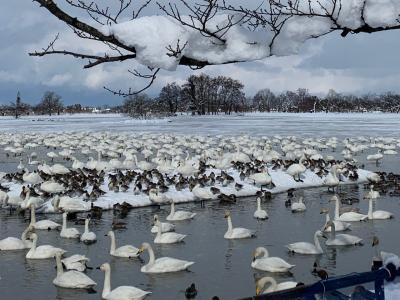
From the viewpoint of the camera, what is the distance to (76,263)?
1082 centimetres

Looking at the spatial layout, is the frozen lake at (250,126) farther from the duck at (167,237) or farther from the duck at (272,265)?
the duck at (272,265)

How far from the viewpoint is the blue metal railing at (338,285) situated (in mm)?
3480

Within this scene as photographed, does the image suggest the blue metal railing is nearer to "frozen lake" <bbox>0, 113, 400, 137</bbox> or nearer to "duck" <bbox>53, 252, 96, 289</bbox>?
"duck" <bbox>53, 252, 96, 289</bbox>

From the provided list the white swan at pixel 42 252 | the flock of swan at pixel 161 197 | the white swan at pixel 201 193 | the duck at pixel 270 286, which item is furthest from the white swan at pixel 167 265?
the white swan at pixel 201 193

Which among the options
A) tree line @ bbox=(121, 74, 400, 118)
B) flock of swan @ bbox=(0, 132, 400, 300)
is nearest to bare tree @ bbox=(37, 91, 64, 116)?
tree line @ bbox=(121, 74, 400, 118)

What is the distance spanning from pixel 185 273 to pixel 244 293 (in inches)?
58.2

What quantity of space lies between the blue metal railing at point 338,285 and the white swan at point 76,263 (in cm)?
769

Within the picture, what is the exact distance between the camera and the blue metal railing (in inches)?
137

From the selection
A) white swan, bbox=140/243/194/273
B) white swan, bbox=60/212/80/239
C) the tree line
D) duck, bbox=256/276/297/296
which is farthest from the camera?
the tree line

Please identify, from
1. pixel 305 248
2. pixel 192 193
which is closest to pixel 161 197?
pixel 192 193

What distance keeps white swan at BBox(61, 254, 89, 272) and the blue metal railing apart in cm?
769

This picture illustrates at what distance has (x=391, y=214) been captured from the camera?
50.2 feet

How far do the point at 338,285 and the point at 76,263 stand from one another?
7.86m

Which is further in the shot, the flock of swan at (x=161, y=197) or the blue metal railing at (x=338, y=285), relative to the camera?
the flock of swan at (x=161, y=197)
